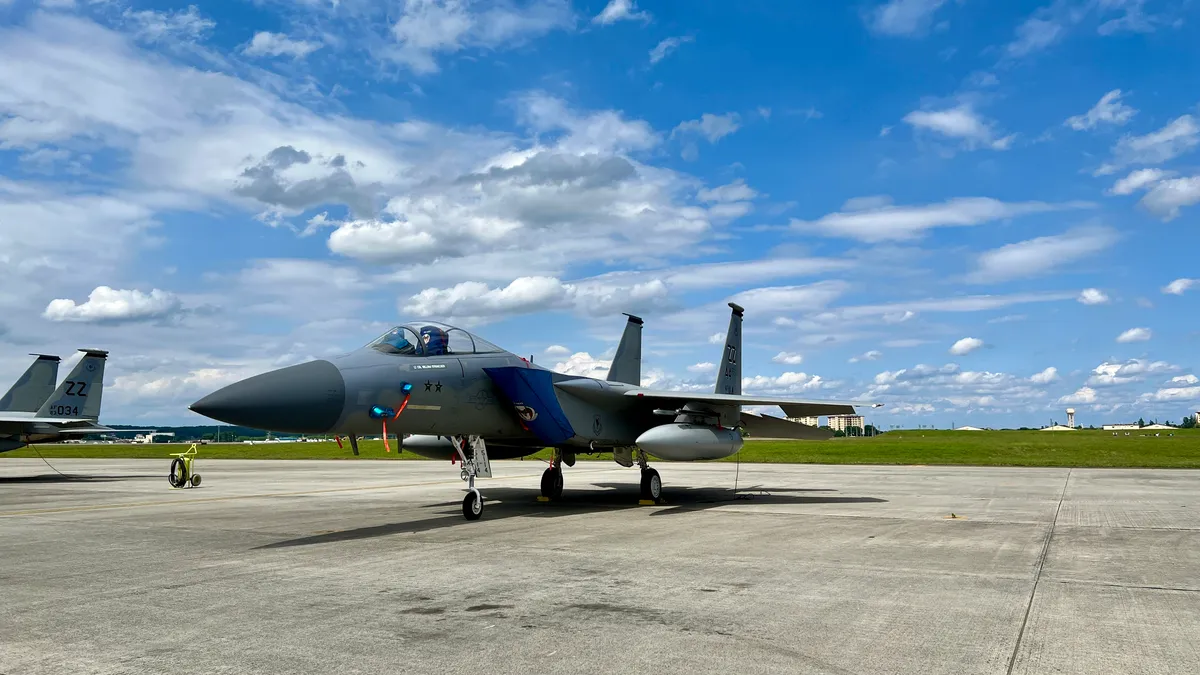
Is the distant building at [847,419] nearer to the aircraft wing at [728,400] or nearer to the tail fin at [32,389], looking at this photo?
the aircraft wing at [728,400]

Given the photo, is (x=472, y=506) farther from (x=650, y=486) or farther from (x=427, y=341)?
(x=650, y=486)

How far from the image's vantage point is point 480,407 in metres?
12.2

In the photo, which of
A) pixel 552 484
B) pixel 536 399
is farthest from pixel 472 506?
pixel 552 484

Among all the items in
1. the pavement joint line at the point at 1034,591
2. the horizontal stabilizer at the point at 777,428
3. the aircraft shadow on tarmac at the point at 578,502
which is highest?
the horizontal stabilizer at the point at 777,428

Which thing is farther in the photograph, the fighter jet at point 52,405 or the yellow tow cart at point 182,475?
the fighter jet at point 52,405

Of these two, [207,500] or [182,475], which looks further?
[182,475]

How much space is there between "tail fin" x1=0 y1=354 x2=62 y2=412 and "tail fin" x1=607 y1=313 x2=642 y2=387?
70.5 ft

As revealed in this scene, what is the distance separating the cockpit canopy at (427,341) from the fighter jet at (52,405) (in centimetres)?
1799

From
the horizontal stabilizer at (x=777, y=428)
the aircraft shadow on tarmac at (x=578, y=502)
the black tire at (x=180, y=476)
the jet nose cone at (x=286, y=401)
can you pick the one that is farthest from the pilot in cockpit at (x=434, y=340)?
the black tire at (x=180, y=476)

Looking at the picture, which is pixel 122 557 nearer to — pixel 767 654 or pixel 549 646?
pixel 549 646

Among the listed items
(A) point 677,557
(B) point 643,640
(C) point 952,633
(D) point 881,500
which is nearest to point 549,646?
(B) point 643,640

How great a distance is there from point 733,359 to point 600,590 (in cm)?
1354

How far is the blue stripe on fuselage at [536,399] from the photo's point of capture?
41.4ft

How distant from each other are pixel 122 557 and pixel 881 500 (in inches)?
520
